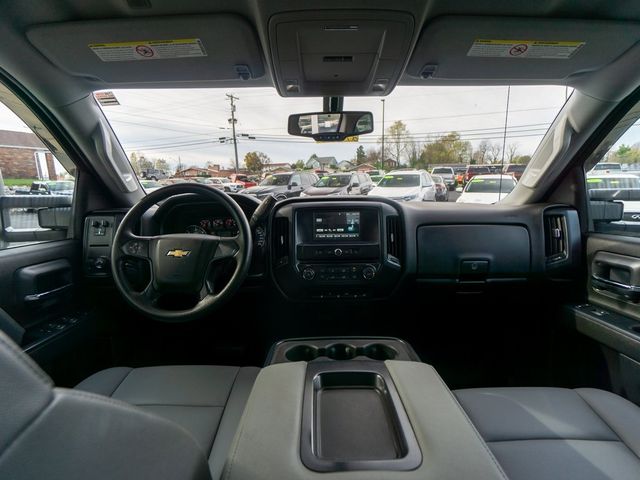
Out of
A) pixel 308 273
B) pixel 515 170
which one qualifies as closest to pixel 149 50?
pixel 308 273

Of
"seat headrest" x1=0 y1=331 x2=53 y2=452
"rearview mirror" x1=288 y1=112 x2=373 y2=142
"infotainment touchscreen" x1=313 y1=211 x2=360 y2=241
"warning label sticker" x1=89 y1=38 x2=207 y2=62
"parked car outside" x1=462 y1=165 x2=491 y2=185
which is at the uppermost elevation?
"warning label sticker" x1=89 y1=38 x2=207 y2=62

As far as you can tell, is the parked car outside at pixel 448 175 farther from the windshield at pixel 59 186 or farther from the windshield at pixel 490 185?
the windshield at pixel 59 186

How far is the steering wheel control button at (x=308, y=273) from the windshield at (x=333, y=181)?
2.59 ft

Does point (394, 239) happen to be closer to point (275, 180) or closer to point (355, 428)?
point (275, 180)

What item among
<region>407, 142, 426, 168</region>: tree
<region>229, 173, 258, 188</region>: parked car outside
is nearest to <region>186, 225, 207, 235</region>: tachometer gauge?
<region>229, 173, 258, 188</region>: parked car outside

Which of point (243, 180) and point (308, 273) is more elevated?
point (243, 180)

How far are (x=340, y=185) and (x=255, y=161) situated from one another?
2.92 feet

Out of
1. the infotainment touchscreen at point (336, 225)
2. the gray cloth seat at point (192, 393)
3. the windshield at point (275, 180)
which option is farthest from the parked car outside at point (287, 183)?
the gray cloth seat at point (192, 393)

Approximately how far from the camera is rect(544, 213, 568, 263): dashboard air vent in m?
2.29

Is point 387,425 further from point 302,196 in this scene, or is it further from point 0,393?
point 302,196

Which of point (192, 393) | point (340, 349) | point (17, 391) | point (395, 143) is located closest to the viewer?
point (17, 391)

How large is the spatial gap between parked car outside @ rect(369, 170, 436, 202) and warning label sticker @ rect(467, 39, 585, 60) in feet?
3.20

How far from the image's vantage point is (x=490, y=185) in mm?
2809

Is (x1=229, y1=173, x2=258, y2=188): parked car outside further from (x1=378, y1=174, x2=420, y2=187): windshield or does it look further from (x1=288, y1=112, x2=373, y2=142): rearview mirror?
(x1=378, y1=174, x2=420, y2=187): windshield
